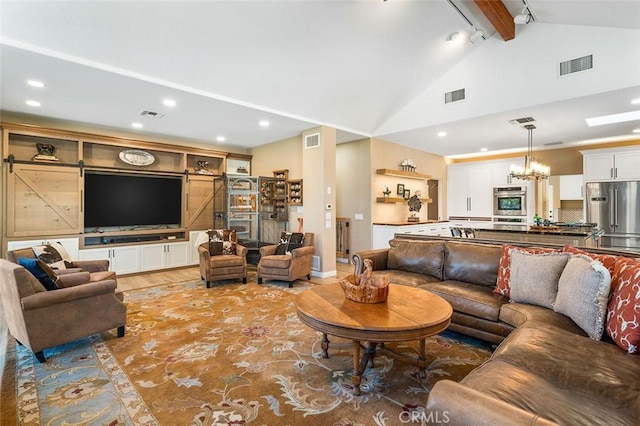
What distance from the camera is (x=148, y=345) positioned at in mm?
2910

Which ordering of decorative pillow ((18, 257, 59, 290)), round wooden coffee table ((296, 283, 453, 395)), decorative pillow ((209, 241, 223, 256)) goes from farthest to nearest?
decorative pillow ((209, 241, 223, 256)) < decorative pillow ((18, 257, 59, 290)) < round wooden coffee table ((296, 283, 453, 395))

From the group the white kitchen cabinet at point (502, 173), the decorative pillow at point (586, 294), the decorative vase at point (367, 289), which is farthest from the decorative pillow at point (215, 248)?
the white kitchen cabinet at point (502, 173)

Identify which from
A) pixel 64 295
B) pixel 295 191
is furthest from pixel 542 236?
pixel 64 295

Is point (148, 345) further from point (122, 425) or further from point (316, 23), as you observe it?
point (316, 23)

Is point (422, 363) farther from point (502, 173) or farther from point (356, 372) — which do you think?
point (502, 173)

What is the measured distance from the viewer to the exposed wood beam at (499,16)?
3540mm

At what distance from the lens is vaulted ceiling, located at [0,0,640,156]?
3.13m

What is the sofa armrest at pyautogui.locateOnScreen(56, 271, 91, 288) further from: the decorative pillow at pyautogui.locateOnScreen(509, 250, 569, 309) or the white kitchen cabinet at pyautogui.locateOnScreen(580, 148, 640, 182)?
the white kitchen cabinet at pyautogui.locateOnScreen(580, 148, 640, 182)

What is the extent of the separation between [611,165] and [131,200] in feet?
31.9

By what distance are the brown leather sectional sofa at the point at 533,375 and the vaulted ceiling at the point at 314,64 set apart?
3231mm

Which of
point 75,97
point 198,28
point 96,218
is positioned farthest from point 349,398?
point 96,218

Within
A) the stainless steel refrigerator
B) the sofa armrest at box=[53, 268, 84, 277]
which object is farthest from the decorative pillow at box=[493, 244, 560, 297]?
the sofa armrest at box=[53, 268, 84, 277]

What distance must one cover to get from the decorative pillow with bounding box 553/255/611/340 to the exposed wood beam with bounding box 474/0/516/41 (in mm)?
2974

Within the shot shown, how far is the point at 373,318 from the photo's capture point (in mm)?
2061
